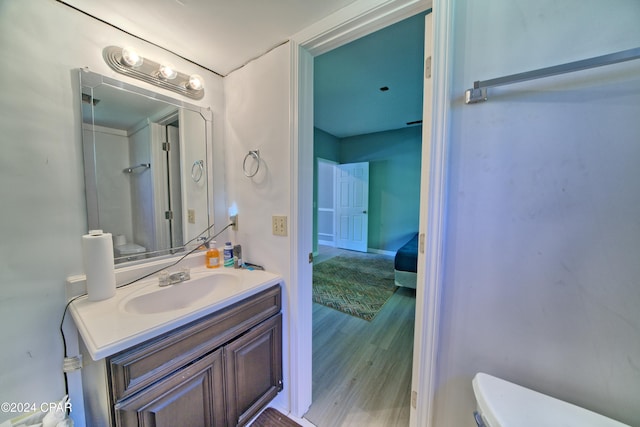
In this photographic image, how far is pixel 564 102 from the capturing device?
0.74 m

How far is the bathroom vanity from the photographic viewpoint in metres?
0.76

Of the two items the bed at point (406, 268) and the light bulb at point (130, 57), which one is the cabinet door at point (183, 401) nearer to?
the light bulb at point (130, 57)

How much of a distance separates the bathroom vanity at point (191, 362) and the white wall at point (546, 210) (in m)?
0.95

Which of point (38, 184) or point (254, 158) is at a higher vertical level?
point (254, 158)

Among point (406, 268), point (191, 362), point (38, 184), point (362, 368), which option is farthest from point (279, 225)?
point (406, 268)

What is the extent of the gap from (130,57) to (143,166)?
1.88ft

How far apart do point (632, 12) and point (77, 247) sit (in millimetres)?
2307

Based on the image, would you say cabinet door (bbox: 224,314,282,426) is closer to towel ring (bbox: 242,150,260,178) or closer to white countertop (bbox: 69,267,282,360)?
white countertop (bbox: 69,267,282,360)

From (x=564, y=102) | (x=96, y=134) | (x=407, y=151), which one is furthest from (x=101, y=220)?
(x=407, y=151)

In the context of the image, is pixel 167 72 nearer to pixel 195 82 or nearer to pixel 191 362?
pixel 195 82

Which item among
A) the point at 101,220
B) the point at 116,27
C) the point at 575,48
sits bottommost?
the point at 101,220

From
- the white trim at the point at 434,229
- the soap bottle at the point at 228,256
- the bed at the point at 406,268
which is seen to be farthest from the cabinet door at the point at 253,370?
the bed at the point at 406,268

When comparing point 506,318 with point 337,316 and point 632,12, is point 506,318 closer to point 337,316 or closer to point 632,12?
point 632,12

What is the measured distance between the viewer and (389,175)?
479 centimetres
